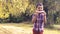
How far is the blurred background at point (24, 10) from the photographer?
8982mm

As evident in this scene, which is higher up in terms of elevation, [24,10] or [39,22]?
[39,22]

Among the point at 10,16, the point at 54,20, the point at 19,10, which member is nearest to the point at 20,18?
the point at 10,16

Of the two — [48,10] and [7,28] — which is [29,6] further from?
[7,28]

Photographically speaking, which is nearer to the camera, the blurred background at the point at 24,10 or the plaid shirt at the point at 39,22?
the plaid shirt at the point at 39,22

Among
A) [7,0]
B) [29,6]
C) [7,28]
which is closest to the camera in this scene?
[7,28]

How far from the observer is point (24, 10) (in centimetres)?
935

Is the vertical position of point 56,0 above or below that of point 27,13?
above

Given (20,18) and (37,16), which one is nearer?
(37,16)

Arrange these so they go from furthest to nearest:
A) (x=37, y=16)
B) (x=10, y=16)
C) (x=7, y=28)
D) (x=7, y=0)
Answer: (x=10, y=16), (x=7, y=0), (x=7, y=28), (x=37, y=16)

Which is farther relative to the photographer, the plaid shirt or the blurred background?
the blurred background

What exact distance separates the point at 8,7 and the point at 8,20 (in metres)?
1.12

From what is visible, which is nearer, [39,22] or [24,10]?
[39,22]

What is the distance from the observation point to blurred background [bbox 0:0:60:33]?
29.5 ft

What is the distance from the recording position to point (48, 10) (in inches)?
372
